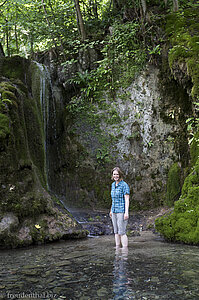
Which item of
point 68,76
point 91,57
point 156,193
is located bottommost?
point 156,193

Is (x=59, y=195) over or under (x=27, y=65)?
under

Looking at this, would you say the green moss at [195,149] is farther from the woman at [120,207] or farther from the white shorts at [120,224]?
the white shorts at [120,224]

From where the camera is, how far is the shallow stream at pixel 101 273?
3055 millimetres

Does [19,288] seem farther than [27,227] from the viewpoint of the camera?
No

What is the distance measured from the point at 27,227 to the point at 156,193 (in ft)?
18.9

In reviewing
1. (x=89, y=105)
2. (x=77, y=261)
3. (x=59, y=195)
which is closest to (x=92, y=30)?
(x=89, y=105)

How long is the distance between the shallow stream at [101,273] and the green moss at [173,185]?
411 cm

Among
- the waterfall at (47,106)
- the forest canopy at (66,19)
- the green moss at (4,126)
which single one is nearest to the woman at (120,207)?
the green moss at (4,126)

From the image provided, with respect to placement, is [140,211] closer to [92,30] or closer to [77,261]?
[77,261]

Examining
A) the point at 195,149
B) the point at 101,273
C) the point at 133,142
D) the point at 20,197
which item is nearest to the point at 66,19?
the point at 133,142

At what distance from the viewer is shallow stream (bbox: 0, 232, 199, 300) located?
3055 mm

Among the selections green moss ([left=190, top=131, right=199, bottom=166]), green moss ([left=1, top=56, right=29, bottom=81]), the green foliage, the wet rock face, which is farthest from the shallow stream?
green moss ([left=1, top=56, right=29, bottom=81])

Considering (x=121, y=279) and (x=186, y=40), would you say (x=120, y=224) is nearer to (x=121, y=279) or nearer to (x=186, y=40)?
(x=121, y=279)

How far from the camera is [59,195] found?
11.4 meters
